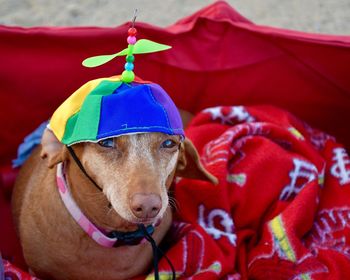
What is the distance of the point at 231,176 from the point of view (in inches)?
89.9

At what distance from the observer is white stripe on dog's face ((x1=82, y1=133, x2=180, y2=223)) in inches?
59.0

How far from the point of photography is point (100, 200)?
1.71 m

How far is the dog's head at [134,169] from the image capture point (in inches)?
58.2

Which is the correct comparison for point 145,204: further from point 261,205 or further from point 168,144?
point 261,205

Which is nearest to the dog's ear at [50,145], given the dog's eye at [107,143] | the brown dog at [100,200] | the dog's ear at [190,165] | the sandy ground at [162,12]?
the brown dog at [100,200]

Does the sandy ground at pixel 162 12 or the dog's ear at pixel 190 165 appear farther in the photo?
the sandy ground at pixel 162 12

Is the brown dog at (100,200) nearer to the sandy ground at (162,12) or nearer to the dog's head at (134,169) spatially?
the dog's head at (134,169)

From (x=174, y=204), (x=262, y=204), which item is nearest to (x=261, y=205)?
(x=262, y=204)

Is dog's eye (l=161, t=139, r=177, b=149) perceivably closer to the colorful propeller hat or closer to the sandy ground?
the colorful propeller hat

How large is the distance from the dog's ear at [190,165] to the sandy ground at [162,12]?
6.57 feet

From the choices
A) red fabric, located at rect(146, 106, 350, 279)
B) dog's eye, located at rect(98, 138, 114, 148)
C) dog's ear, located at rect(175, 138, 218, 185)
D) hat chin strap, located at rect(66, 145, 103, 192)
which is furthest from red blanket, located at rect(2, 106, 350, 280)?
dog's eye, located at rect(98, 138, 114, 148)

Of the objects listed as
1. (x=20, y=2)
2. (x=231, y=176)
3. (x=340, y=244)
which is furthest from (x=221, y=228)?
(x=20, y=2)

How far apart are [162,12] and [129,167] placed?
8.50ft

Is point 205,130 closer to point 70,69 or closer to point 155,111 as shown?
point 70,69
